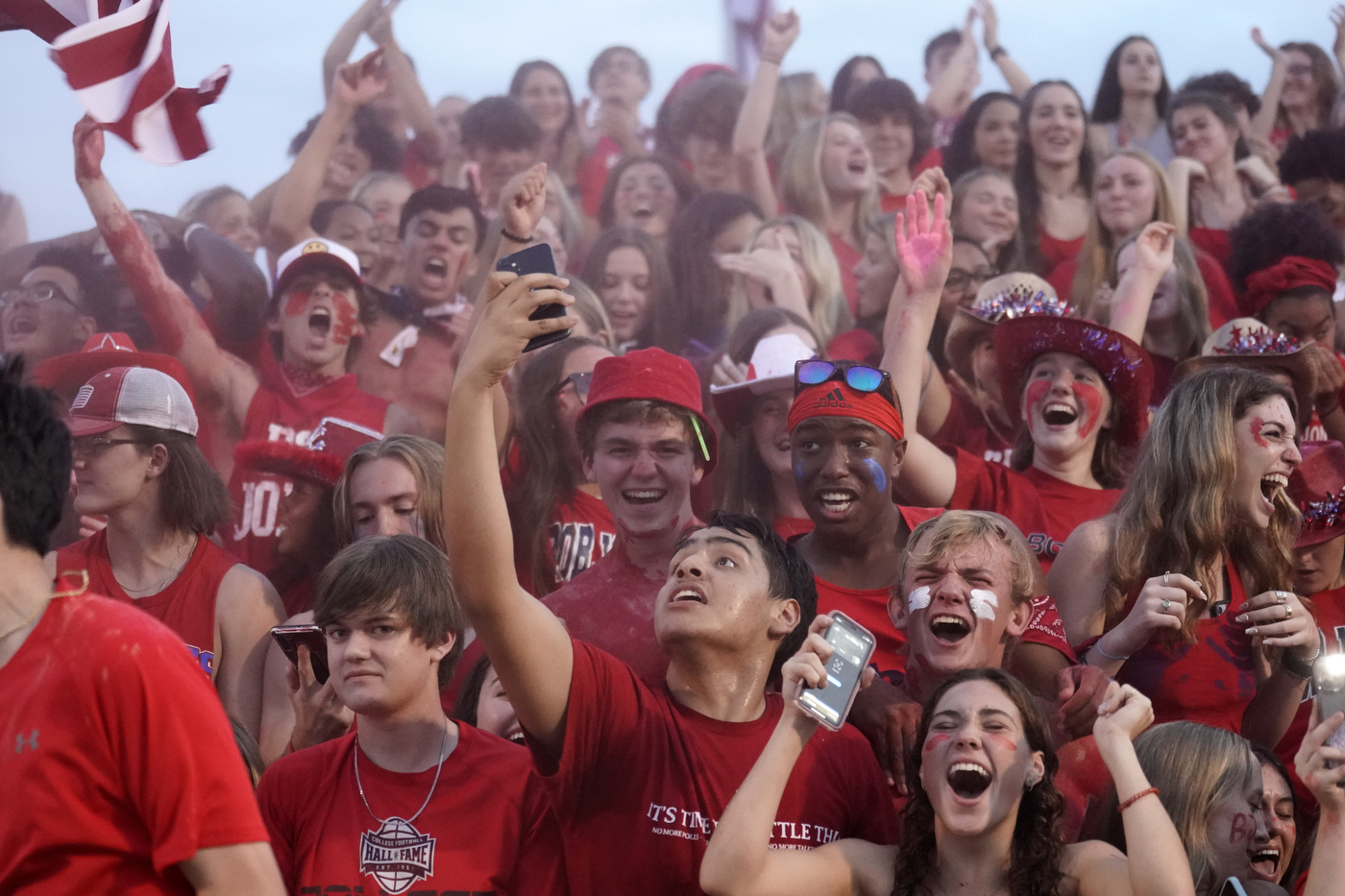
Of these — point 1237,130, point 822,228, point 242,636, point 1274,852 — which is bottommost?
point 242,636

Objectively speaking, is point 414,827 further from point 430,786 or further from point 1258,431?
point 1258,431

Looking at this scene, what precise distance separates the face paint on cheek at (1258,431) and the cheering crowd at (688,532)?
0.01 m

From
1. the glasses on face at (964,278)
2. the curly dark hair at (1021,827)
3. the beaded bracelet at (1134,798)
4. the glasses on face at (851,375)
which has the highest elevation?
the glasses on face at (964,278)

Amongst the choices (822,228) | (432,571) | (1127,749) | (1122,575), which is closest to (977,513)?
(1122,575)

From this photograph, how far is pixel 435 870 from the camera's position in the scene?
2.93 meters

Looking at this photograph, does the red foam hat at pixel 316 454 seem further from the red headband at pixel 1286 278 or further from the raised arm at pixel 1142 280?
the red headband at pixel 1286 278

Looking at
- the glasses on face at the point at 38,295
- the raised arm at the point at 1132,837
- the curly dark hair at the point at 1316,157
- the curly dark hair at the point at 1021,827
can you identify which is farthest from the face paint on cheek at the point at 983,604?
the curly dark hair at the point at 1316,157

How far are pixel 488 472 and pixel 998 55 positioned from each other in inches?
257

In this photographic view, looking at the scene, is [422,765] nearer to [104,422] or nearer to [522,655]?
[522,655]

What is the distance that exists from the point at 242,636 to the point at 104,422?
714mm

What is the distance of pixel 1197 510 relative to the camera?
3740 mm

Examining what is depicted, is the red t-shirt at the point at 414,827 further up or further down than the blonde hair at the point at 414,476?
further down

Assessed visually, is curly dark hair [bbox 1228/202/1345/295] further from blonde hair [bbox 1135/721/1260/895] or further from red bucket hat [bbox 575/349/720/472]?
blonde hair [bbox 1135/721/1260/895]

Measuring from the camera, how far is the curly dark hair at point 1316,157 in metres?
6.76
